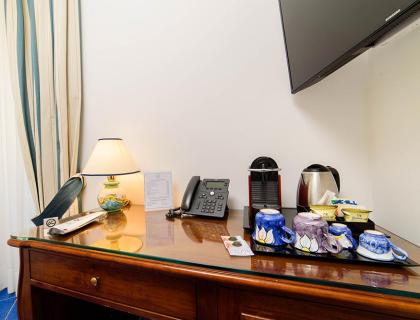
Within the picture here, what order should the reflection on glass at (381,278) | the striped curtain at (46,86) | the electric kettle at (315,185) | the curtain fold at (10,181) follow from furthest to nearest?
the curtain fold at (10,181)
the striped curtain at (46,86)
the electric kettle at (315,185)
the reflection on glass at (381,278)

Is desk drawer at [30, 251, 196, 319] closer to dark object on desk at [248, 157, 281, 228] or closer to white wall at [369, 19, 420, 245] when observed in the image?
dark object on desk at [248, 157, 281, 228]

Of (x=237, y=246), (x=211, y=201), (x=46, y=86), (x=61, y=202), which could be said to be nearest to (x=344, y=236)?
(x=237, y=246)

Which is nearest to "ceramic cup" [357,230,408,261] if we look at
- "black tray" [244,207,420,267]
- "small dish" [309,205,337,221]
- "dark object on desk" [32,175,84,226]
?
"black tray" [244,207,420,267]

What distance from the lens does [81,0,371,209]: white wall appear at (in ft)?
3.04

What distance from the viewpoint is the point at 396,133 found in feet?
2.30

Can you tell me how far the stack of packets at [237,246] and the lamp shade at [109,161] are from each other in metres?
0.68

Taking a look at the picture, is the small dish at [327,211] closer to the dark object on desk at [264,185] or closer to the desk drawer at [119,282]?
the dark object on desk at [264,185]

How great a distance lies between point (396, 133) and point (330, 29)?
0.43 meters

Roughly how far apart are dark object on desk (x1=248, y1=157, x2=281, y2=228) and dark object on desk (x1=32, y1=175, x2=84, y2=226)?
0.94 metres

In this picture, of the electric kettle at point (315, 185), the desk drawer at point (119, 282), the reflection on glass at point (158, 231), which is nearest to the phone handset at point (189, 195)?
the reflection on glass at point (158, 231)

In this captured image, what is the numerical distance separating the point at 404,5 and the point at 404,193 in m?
0.59

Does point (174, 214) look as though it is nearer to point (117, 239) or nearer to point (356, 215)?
point (117, 239)

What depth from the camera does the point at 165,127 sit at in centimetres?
119

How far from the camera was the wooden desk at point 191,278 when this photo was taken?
0.41 meters
